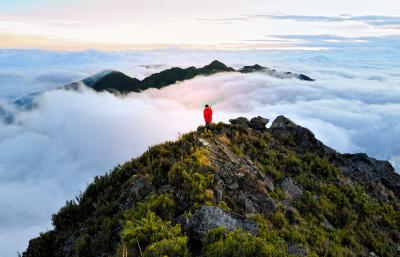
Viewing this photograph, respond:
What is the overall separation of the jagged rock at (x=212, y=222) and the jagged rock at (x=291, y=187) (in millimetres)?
6041

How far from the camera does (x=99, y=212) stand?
14.8 metres

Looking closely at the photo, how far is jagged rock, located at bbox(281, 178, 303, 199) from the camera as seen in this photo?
60.5 ft

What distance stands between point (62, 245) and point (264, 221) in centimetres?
653

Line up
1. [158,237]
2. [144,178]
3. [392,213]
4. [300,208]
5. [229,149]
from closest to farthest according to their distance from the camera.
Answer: [158,237], [144,178], [300,208], [229,149], [392,213]

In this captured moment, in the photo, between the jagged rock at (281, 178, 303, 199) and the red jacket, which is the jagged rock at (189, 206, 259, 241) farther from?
the red jacket

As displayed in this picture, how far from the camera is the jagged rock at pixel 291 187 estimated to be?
60.5 ft

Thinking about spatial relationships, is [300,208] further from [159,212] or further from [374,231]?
[159,212]

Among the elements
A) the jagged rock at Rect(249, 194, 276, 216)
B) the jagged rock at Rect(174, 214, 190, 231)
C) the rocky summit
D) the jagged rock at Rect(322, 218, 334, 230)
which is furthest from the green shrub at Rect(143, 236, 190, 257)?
the jagged rock at Rect(322, 218, 334, 230)

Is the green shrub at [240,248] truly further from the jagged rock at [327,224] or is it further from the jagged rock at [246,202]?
the jagged rock at [327,224]

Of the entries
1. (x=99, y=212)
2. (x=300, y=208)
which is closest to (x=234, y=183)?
(x=300, y=208)

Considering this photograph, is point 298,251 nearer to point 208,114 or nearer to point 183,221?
point 183,221

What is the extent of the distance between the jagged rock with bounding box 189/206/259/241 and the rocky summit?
0.10 feet

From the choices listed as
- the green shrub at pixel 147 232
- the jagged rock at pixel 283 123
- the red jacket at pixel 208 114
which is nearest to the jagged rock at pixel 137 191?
the green shrub at pixel 147 232

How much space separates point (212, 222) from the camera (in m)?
11.7
